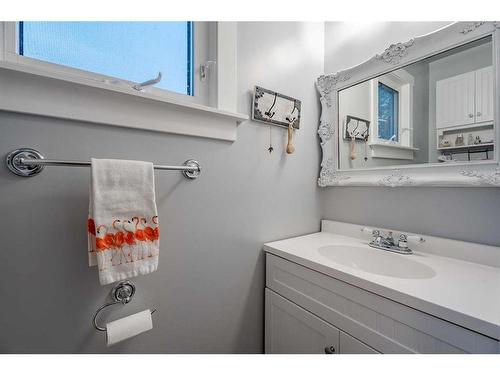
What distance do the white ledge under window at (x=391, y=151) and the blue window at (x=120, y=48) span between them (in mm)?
936

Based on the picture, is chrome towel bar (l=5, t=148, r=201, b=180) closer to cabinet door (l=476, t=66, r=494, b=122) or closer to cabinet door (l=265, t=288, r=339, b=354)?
cabinet door (l=265, t=288, r=339, b=354)

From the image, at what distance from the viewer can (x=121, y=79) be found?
760 mm

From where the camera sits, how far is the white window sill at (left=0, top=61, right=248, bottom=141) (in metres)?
0.53

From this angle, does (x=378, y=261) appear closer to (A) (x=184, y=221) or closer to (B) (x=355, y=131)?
(B) (x=355, y=131)

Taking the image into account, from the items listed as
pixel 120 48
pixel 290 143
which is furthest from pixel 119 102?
pixel 290 143

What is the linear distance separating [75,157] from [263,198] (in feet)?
2.36

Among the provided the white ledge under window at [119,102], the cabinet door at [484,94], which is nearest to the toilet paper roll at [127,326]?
the white ledge under window at [119,102]

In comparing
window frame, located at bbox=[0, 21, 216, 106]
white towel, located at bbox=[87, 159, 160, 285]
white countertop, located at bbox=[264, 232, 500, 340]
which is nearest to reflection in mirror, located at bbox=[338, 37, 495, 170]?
white countertop, located at bbox=[264, 232, 500, 340]

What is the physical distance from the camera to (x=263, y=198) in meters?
1.04

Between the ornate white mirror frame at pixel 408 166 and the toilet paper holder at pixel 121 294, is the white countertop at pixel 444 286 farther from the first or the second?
the toilet paper holder at pixel 121 294

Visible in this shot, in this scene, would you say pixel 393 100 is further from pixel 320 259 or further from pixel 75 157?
pixel 75 157

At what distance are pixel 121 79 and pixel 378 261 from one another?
1.27 meters

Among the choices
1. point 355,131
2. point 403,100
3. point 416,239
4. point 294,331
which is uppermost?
point 403,100

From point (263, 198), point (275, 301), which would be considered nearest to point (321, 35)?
point (263, 198)
